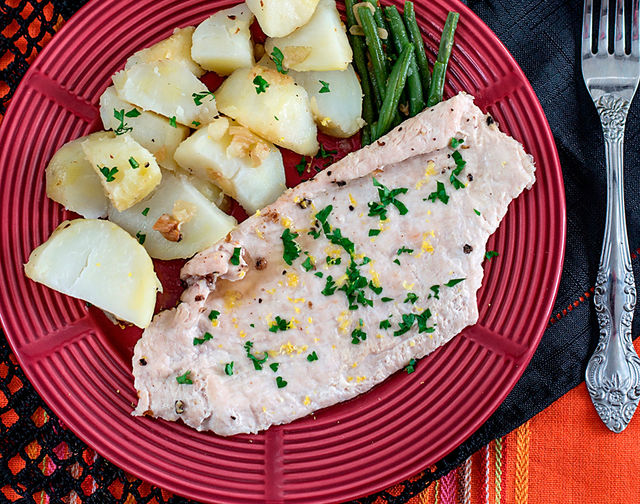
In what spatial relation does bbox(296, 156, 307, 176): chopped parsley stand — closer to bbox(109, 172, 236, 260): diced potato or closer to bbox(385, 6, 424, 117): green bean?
bbox(109, 172, 236, 260): diced potato

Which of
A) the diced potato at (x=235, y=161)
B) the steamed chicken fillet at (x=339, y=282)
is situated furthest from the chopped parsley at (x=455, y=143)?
the diced potato at (x=235, y=161)

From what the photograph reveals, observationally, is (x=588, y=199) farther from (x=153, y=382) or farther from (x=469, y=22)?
(x=153, y=382)

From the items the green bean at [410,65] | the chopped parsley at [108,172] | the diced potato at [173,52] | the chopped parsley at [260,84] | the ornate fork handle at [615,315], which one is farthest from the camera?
the ornate fork handle at [615,315]

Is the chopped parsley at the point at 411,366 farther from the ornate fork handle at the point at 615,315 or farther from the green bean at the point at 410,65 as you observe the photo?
the green bean at the point at 410,65

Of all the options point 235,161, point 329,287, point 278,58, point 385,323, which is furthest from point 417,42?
point 385,323

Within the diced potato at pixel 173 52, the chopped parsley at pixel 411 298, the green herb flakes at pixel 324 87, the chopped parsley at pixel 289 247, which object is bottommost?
the chopped parsley at pixel 411 298

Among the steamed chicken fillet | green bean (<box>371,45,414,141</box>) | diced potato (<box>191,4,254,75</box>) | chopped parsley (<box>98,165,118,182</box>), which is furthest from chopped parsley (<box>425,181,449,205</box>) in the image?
chopped parsley (<box>98,165,118,182</box>)
